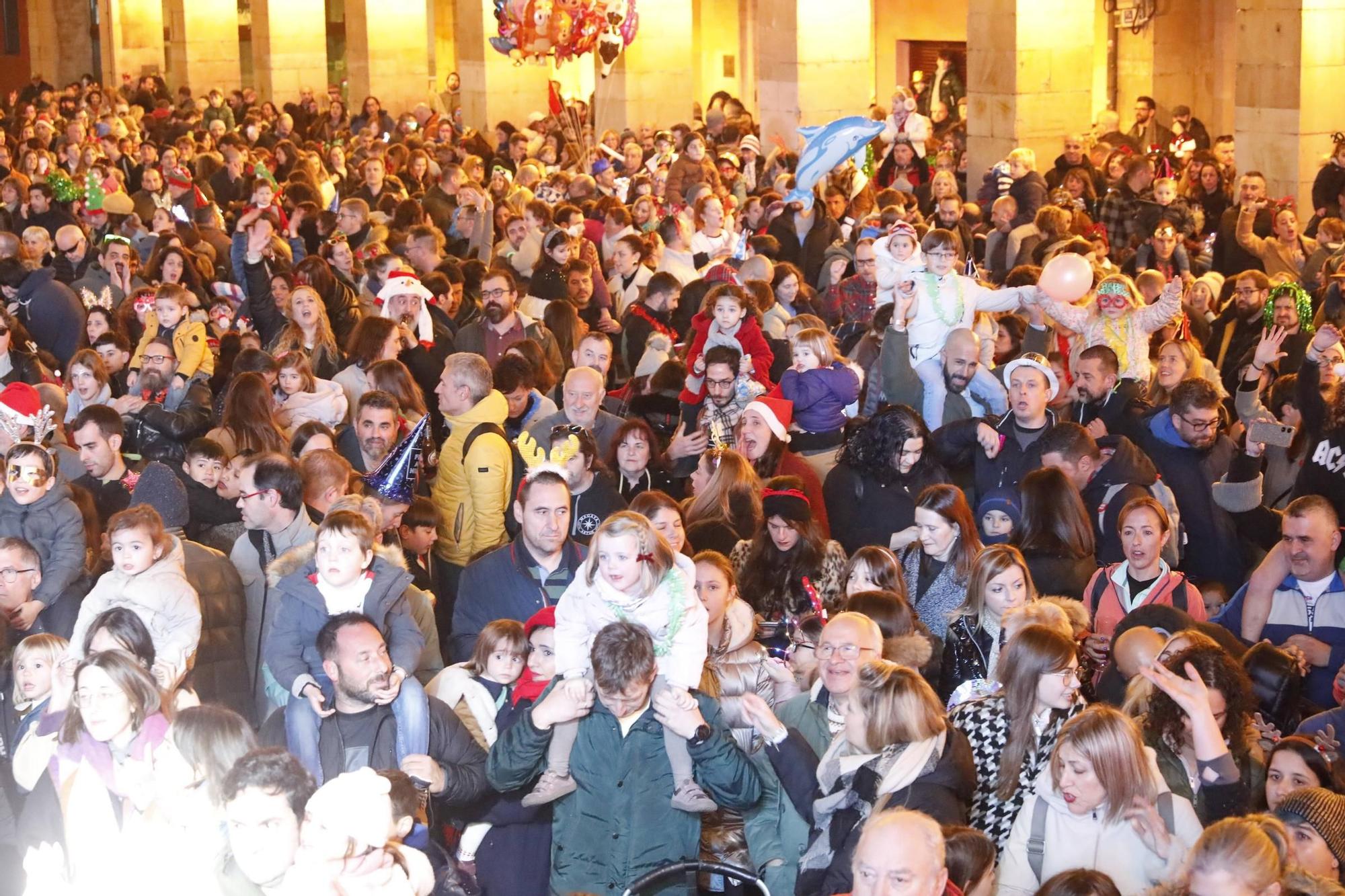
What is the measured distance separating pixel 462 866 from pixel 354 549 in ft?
3.42

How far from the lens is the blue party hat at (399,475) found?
7.11m

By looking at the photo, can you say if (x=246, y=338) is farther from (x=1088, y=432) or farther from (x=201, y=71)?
(x=201, y=71)

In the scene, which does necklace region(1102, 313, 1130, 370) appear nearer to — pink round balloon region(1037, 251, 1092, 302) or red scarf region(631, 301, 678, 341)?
pink round balloon region(1037, 251, 1092, 302)

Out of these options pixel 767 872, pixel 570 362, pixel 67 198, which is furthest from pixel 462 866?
pixel 67 198

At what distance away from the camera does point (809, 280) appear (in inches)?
528

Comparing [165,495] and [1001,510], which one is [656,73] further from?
[165,495]

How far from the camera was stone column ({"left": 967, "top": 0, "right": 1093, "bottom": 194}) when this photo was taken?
55.4 feet

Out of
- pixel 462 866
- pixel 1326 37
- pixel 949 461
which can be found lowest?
pixel 462 866

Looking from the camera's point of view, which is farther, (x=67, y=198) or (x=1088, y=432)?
(x=67, y=198)

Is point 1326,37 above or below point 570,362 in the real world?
above

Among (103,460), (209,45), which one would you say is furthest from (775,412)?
(209,45)

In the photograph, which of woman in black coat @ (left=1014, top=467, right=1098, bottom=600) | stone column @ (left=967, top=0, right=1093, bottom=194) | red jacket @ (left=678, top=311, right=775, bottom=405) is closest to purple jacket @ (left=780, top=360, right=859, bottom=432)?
red jacket @ (left=678, top=311, right=775, bottom=405)

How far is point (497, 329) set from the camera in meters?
10.1

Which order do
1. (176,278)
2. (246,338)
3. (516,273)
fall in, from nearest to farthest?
(246,338), (176,278), (516,273)
